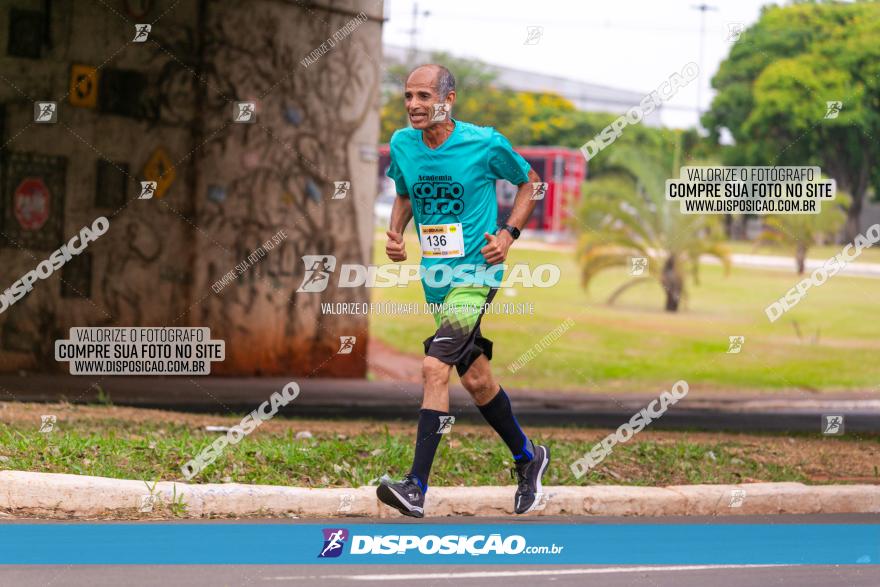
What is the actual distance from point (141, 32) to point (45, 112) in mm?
1463

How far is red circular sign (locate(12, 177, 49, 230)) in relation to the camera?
50.6 feet

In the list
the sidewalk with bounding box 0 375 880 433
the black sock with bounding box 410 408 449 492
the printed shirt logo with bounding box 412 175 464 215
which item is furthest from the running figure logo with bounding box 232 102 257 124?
the black sock with bounding box 410 408 449 492

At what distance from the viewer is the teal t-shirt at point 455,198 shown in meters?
6.43

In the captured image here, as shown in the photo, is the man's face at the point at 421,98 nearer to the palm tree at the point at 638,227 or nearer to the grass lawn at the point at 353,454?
the grass lawn at the point at 353,454

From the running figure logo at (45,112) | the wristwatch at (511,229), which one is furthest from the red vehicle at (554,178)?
the wristwatch at (511,229)

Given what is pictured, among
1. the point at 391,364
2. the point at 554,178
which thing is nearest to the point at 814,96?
the point at 554,178

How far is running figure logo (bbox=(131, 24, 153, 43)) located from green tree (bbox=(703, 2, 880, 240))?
1147 inches

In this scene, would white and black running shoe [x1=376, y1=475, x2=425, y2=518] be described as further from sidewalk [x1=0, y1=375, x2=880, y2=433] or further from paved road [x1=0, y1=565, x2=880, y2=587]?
sidewalk [x1=0, y1=375, x2=880, y2=433]

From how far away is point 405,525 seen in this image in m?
6.68

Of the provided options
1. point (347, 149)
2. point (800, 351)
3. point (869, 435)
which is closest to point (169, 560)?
point (869, 435)

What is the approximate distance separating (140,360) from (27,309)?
4.51 feet

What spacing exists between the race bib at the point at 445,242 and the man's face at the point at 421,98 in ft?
1.59

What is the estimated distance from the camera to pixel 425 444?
6.29m

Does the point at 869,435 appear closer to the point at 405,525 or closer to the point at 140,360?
the point at 405,525
